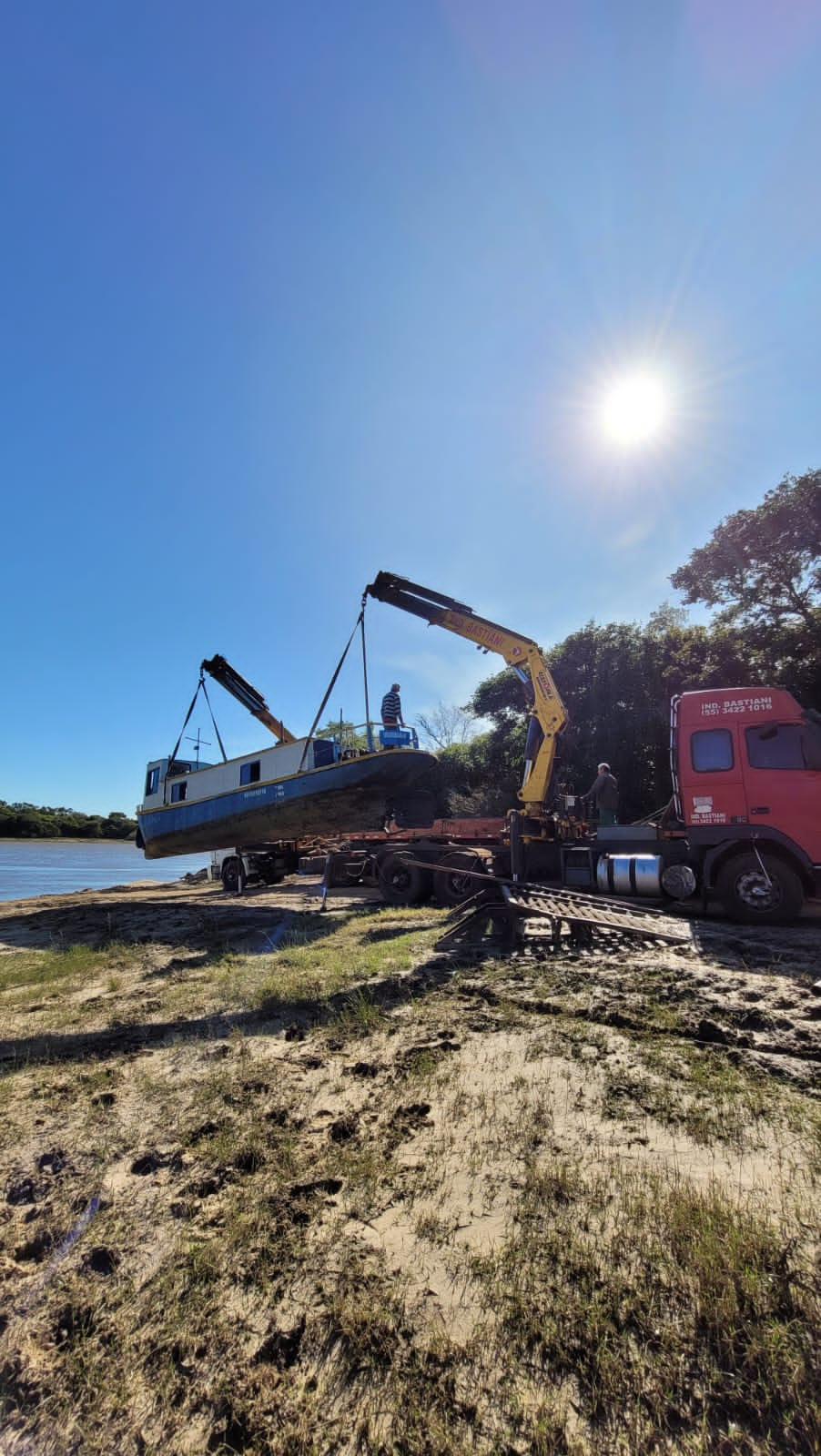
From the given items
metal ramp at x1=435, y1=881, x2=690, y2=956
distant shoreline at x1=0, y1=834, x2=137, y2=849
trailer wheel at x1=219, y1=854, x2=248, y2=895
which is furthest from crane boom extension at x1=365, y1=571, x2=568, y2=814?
distant shoreline at x1=0, y1=834, x2=137, y2=849

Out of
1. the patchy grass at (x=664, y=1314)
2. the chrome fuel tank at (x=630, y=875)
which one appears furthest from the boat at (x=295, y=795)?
the patchy grass at (x=664, y=1314)

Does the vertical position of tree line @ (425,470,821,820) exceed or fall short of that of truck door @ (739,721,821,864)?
it exceeds it

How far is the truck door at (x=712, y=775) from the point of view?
8727 millimetres

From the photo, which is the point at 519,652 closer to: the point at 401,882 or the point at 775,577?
the point at 401,882

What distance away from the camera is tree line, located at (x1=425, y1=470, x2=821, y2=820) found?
1998 centimetres

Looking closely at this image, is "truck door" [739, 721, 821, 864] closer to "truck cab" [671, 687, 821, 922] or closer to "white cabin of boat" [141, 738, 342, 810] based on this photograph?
"truck cab" [671, 687, 821, 922]

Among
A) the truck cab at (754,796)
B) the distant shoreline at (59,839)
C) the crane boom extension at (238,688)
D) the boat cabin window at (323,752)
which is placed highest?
the crane boom extension at (238,688)

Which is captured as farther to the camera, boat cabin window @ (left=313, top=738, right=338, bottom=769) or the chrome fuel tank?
boat cabin window @ (left=313, top=738, right=338, bottom=769)

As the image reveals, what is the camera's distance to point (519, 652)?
12.8 meters

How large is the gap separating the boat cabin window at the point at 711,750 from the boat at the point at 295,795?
5.67 m

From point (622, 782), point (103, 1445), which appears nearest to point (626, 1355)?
point (103, 1445)

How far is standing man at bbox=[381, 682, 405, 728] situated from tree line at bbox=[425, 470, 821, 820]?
21.5 ft

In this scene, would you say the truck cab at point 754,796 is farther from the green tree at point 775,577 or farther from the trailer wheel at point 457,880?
the green tree at point 775,577

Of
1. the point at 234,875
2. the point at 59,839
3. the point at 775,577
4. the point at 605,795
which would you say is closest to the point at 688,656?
the point at 775,577
